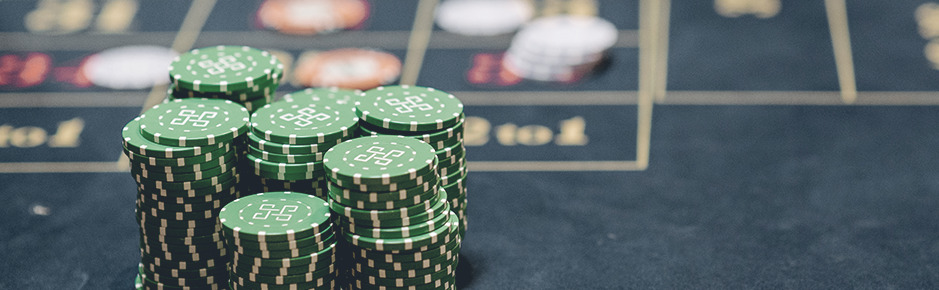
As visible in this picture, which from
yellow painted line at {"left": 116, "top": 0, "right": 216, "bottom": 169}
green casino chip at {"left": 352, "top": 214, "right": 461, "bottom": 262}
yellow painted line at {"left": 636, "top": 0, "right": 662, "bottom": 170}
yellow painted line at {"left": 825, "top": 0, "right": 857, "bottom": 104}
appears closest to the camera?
green casino chip at {"left": 352, "top": 214, "right": 461, "bottom": 262}

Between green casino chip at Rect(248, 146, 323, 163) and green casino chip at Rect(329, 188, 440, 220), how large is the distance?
0.33 meters

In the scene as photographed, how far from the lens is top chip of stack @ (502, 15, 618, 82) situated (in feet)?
30.8

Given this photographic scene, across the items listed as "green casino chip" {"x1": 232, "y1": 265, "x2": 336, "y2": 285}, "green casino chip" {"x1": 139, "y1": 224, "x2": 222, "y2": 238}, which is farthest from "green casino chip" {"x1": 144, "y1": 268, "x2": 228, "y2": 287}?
"green casino chip" {"x1": 232, "y1": 265, "x2": 336, "y2": 285}

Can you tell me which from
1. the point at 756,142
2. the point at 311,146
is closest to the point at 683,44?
the point at 756,142

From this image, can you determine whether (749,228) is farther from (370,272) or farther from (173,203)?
(173,203)

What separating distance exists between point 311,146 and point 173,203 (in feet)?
2.47

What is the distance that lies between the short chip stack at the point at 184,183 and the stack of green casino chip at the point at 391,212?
60 centimetres

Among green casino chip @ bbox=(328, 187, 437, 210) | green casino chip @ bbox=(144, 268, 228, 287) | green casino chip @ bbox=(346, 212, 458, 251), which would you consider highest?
green casino chip @ bbox=(328, 187, 437, 210)

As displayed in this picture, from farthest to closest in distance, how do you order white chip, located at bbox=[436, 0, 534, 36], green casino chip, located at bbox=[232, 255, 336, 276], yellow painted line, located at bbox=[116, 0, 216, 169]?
white chip, located at bbox=[436, 0, 534, 36], yellow painted line, located at bbox=[116, 0, 216, 169], green casino chip, located at bbox=[232, 255, 336, 276]

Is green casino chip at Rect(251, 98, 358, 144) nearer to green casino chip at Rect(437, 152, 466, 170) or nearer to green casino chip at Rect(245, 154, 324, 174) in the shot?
green casino chip at Rect(245, 154, 324, 174)

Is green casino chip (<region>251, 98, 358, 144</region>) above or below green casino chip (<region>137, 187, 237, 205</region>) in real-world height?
above

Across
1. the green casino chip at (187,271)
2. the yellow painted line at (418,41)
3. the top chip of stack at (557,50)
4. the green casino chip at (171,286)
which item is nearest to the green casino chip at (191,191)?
the green casino chip at (187,271)

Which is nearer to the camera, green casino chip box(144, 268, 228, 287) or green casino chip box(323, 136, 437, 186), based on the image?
green casino chip box(323, 136, 437, 186)

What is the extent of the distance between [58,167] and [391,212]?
310 centimetres
